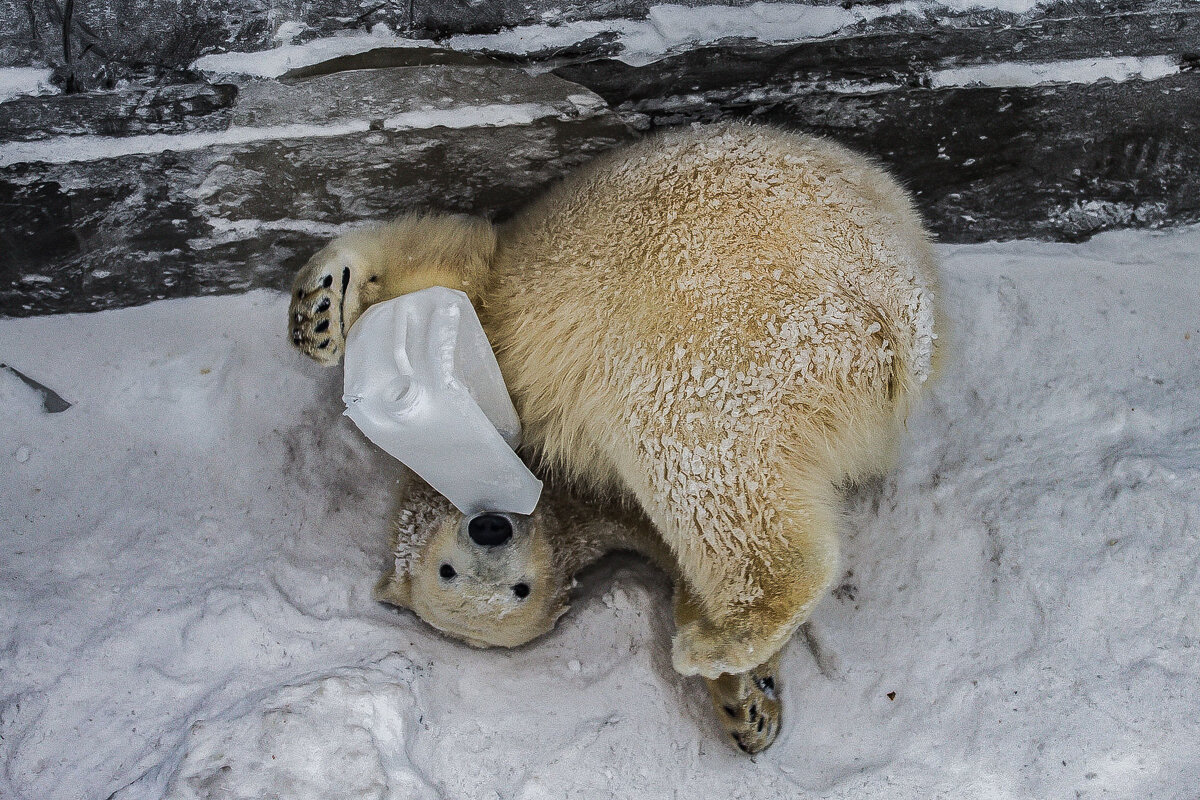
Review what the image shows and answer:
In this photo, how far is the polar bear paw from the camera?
2.53 metres

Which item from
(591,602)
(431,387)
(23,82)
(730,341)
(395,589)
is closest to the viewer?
(730,341)

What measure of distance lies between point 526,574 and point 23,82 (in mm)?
2009

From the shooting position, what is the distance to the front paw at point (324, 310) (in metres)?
2.43

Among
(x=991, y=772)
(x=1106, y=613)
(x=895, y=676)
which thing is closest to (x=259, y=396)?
(x=895, y=676)

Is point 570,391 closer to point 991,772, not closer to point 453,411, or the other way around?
point 453,411

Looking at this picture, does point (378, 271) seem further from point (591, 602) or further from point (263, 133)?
point (591, 602)

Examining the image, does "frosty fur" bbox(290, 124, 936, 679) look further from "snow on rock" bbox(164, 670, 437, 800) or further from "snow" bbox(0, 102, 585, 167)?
"snow on rock" bbox(164, 670, 437, 800)

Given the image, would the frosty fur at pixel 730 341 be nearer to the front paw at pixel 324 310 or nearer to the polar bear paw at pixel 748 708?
the front paw at pixel 324 310

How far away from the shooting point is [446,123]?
2617 mm

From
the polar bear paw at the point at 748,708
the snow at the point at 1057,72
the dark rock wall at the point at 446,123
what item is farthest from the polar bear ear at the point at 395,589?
the snow at the point at 1057,72

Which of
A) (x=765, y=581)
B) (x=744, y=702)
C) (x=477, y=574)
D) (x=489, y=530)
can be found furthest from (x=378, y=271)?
(x=744, y=702)

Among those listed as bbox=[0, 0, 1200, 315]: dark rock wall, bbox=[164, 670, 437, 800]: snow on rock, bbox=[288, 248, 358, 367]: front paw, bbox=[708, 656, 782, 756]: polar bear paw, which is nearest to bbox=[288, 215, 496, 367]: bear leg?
bbox=[288, 248, 358, 367]: front paw

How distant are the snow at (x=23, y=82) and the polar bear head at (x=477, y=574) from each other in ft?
5.22

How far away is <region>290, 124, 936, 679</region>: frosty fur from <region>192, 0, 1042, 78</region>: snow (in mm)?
281
